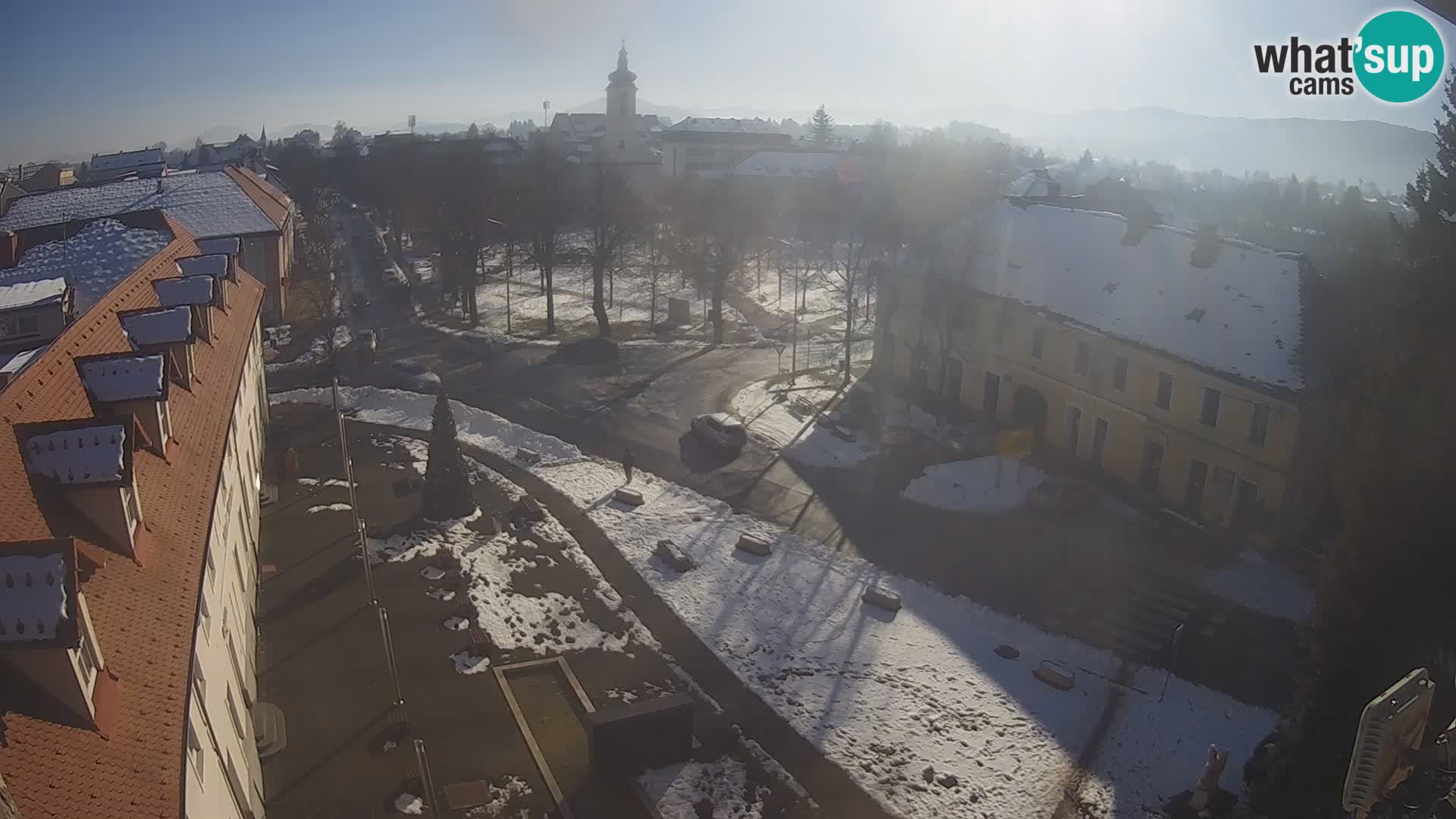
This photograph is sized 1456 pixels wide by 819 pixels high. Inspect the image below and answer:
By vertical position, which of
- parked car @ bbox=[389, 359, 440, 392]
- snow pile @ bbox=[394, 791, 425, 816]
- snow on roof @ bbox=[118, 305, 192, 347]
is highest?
snow on roof @ bbox=[118, 305, 192, 347]

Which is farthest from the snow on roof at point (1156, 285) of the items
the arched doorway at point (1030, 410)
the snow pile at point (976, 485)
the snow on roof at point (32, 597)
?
the snow on roof at point (32, 597)

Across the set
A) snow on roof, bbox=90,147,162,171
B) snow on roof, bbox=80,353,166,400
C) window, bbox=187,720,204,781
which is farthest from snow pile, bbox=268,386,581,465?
snow on roof, bbox=90,147,162,171

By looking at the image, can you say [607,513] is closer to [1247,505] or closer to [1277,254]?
[1247,505]

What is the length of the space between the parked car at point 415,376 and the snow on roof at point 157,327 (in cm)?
2404

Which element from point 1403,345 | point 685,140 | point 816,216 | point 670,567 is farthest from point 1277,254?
point 685,140

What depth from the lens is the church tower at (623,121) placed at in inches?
4766

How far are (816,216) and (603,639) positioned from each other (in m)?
73.5

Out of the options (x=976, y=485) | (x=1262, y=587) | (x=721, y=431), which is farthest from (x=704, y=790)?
(x=721, y=431)

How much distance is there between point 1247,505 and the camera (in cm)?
3014

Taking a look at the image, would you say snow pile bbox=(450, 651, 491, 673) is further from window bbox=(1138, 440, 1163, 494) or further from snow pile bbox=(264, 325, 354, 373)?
snow pile bbox=(264, 325, 354, 373)

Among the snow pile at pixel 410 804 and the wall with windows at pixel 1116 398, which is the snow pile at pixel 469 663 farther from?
the wall with windows at pixel 1116 398

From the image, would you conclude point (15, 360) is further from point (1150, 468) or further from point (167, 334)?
point (1150, 468)

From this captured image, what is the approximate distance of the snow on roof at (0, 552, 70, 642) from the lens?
8.54 meters

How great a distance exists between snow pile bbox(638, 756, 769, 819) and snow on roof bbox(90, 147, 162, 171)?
79.0 m
